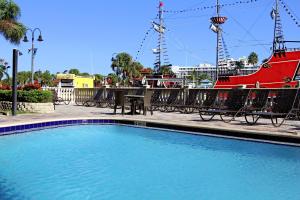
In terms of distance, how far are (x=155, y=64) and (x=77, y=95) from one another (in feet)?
129

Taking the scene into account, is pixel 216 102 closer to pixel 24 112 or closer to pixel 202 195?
pixel 24 112

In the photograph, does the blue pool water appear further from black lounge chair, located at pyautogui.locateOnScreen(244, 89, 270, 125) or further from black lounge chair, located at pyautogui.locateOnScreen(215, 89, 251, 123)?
black lounge chair, located at pyautogui.locateOnScreen(215, 89, 251, 123)

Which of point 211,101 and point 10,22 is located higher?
point 10,22

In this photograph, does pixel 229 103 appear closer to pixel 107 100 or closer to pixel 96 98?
pixel 107 100

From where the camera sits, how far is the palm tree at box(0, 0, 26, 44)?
1809 cm

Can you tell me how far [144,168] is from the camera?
611 cm

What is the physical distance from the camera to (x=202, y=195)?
15.4 feet

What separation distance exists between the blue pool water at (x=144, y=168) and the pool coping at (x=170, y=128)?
0.25 metres

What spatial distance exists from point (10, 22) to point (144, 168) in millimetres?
14781

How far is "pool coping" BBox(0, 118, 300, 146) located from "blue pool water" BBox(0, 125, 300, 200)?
0.81 feet

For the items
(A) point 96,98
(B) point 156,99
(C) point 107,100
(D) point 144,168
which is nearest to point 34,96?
(C) point 107,100

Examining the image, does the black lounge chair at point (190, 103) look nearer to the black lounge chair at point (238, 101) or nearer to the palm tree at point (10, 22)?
the black lounge chair at point (238, 101)

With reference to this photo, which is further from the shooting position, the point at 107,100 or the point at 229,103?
the point at 107,100

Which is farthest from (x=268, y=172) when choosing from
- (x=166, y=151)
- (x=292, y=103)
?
(x=292, y=103)
